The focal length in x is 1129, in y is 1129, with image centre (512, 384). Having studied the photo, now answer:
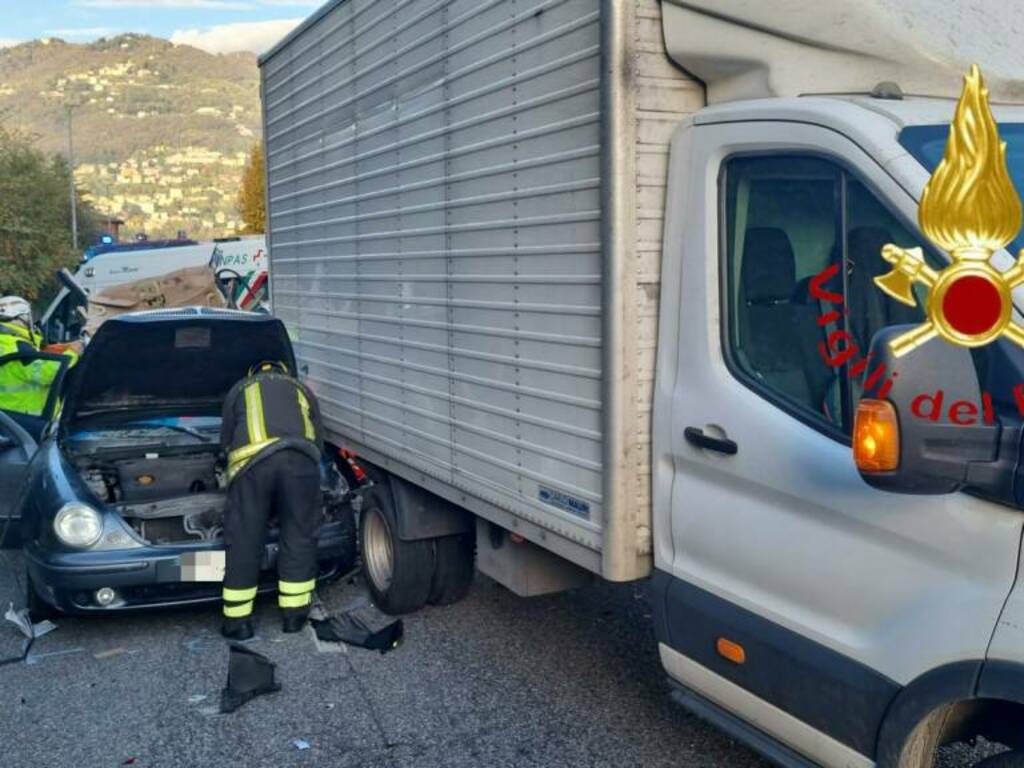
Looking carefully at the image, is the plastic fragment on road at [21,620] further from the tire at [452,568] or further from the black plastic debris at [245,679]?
the tire at [452,568]

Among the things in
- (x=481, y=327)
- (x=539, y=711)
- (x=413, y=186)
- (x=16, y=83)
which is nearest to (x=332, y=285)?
(x=413, y=186)

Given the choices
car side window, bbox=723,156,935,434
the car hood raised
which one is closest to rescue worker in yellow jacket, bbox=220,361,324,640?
the car hood raised

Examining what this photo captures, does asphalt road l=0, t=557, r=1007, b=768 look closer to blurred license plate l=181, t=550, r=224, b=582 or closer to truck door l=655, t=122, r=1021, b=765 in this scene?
blurred license plate l=181, t=550, r=224, b=582

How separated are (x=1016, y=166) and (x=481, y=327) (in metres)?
2.24

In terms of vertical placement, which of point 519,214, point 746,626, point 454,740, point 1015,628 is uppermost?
point 519,214

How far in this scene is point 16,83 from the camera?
493 ft

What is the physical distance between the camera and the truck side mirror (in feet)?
7.85

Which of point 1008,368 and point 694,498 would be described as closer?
point 1008,368

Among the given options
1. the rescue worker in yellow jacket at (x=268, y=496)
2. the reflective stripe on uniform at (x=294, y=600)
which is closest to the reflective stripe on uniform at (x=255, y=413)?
the rescue worker in yellow jacket at (x=268, y=496)

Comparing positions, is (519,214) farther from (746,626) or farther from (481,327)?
(746,626)

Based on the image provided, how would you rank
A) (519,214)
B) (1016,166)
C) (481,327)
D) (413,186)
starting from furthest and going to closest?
1. (413,186)
2. (481,327)
3. (519,214)
4. (1016,166)

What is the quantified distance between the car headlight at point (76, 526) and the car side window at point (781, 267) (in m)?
3.80

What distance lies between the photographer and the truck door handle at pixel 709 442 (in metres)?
3.31

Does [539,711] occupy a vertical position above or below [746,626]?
below
